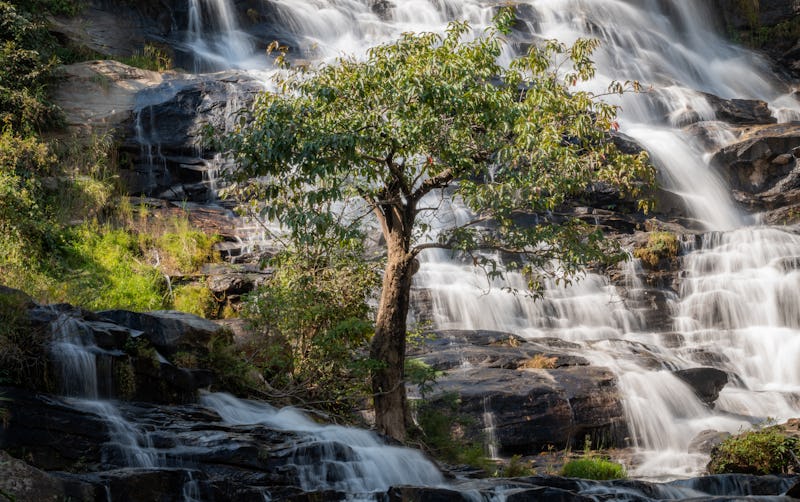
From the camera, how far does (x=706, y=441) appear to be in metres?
13.0

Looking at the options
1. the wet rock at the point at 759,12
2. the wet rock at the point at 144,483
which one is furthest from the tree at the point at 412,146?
the wet rock at the point at 759,12

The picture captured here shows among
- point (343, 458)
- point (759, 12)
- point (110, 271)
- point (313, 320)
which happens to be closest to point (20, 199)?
point (110, 271)

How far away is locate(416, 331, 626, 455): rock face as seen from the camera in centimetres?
1280

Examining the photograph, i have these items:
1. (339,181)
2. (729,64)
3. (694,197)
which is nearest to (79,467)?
(339,181)

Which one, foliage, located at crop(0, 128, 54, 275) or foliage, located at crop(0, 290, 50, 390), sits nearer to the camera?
foliage, located at crop(0, 290, 50, 390)

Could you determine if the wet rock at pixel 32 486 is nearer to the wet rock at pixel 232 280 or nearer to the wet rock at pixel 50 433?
the wet rock at pixel 50 433

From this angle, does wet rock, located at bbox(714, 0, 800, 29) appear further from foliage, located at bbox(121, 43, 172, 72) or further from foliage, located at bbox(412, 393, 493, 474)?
foliage, located at bbox(412, 393, 493, 474)

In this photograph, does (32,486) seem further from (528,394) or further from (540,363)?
(540,363)

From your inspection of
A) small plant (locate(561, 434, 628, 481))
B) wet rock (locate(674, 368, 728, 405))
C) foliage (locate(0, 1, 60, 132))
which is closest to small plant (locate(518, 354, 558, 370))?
wet rock (locate(674, 368, 728, 405))

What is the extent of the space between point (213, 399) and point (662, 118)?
2377 cm

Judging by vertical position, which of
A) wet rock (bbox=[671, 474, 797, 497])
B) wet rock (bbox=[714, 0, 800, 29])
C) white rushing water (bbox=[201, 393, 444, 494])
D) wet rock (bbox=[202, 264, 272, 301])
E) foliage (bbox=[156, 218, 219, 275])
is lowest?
wet rock (bbox=[671, 474, 797, 497])

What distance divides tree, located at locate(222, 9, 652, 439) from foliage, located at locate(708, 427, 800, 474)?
3.29 m

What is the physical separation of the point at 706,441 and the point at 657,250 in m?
8.24

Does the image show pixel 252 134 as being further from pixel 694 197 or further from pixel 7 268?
pixel 694 197
